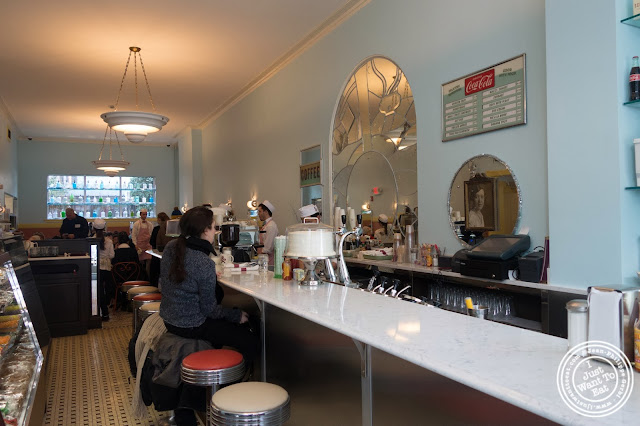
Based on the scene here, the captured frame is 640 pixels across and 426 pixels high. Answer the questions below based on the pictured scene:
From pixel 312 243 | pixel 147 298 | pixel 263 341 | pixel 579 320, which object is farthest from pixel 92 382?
pixel 579 320

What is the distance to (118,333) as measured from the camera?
624 centimetres

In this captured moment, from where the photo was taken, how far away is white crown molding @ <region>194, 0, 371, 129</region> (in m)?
5.46

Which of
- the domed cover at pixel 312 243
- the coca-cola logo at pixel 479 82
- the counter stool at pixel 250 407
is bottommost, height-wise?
the counter stool at pixel 250 407

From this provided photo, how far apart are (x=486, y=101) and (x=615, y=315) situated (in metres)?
2.71

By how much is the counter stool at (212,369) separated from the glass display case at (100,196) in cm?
1297

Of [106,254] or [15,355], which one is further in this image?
[106,254]

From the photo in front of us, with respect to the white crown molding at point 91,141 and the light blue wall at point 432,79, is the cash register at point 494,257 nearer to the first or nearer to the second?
the light blue wall at point 432,79

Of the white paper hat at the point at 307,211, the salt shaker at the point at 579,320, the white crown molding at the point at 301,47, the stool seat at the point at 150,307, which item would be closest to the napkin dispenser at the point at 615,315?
the salt shaker at the point at 579,320

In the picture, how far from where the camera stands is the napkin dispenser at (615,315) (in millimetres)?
1278

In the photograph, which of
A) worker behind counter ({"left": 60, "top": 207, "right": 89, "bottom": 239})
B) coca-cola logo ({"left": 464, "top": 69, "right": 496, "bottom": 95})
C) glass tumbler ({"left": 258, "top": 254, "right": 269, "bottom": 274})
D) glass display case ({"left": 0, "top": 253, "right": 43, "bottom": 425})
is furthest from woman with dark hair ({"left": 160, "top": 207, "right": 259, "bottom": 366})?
worker behind counter ({"left": 60, "top": 207, "right": 89, "bottom": 239})

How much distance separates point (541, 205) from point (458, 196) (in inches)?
30.2

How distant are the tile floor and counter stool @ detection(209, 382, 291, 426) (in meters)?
1.70

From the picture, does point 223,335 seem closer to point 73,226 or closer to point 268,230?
point 268,230

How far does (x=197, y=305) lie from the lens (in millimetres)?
2971
